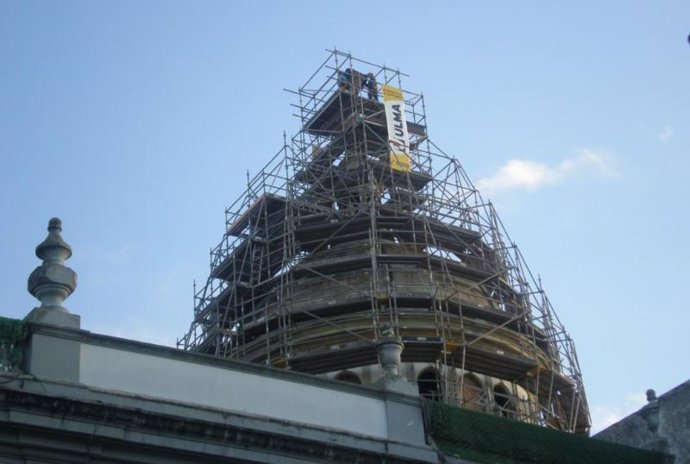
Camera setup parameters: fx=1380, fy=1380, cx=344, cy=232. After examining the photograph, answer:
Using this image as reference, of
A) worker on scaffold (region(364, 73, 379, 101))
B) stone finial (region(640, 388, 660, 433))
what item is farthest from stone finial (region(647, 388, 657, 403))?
worker on scaffold (region(364, 73, 379, 101))

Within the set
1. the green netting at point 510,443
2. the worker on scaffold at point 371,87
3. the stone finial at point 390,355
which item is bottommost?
the green netting at point 510,443

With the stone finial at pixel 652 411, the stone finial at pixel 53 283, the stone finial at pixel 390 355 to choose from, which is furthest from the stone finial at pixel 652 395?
the stone finial at pixel 53 283

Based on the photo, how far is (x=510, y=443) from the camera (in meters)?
25.5

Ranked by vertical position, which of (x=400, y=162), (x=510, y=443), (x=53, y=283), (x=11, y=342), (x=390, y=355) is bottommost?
(x=510, y=443)

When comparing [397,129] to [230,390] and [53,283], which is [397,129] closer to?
[230,390]

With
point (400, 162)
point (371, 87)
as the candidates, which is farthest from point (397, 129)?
point (371, 87)

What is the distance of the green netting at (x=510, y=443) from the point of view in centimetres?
2448

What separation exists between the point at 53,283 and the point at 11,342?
1244mm

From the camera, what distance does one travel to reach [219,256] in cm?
4400

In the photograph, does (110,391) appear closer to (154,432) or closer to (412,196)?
(154,432)

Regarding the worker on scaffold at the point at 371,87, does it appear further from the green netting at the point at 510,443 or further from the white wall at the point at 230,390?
the white wall at the point at 230,390

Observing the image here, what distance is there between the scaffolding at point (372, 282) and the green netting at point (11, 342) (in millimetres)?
13461

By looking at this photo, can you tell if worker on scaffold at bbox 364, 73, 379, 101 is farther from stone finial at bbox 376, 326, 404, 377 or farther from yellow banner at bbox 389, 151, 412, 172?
stone finial at bbox 376, 326, 404, 377

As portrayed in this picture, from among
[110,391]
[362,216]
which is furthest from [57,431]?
[362,216]
